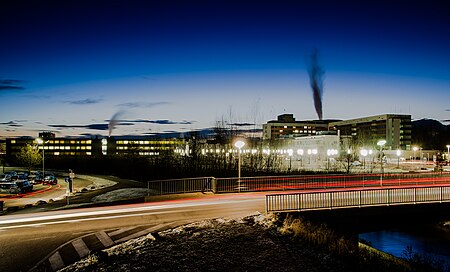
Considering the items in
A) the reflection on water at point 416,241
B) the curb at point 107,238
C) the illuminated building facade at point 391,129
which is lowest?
the reflection on water at point 416,241

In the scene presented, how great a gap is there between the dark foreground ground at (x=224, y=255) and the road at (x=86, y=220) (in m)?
2.29

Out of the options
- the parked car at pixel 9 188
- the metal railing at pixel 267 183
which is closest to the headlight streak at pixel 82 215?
the metal railing at pixel 267 183

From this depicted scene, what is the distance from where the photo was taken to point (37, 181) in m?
48.8

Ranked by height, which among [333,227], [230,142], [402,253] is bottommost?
[402,253]

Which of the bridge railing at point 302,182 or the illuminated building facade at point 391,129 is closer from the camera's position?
the bridge railing at point 302,182

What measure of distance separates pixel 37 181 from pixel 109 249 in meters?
43.3

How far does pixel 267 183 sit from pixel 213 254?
58.2 feet

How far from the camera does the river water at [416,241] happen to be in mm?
19672

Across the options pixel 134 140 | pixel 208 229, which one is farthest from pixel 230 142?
pixel 134 140

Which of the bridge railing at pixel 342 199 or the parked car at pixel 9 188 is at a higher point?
the bridge railing at pixel 342 199

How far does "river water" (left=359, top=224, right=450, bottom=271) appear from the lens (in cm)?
1967

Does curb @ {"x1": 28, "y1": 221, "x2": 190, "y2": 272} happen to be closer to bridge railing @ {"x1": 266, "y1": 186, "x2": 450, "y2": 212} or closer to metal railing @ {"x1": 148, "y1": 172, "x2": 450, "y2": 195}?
bridge railing @ {"x1": 266, "y1": 186, "x2": 450, "y2": 212}

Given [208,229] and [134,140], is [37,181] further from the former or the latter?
[134,140]

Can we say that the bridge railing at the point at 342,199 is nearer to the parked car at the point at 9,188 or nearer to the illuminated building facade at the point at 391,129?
the parked car at the point at 9,188
